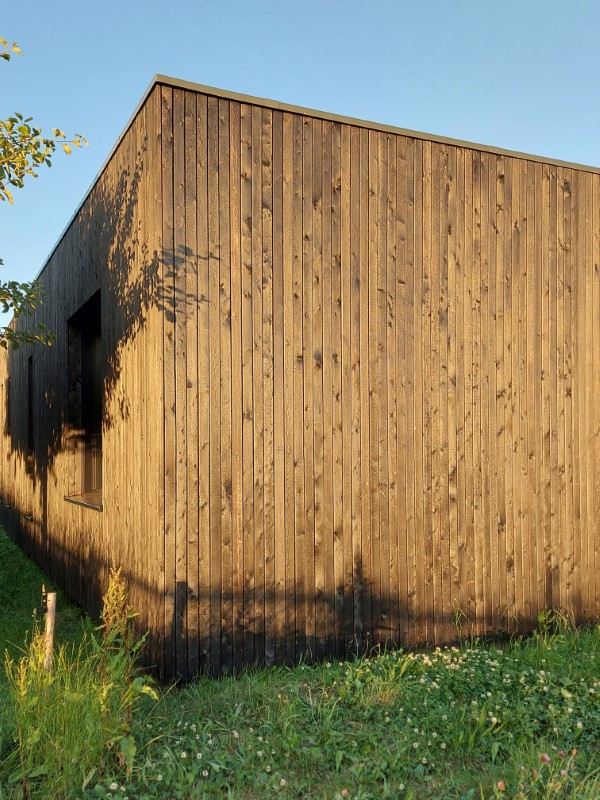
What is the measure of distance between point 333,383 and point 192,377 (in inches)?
42.4

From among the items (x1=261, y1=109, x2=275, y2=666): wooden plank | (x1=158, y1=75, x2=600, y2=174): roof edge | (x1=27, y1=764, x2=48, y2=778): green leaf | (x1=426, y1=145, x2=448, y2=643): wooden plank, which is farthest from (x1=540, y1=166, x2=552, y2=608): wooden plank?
(x1=27, y1=764, x2=48, y2=778): green leaf

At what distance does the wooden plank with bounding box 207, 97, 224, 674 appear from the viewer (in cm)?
439

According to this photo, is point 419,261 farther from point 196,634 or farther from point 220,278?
point 196,634

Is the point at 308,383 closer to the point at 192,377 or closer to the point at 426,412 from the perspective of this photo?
the point at 192,377

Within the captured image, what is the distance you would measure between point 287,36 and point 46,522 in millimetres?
6216

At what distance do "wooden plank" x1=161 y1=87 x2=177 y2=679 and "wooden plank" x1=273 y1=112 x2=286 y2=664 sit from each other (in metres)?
0.74

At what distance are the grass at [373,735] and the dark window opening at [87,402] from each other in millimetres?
3281

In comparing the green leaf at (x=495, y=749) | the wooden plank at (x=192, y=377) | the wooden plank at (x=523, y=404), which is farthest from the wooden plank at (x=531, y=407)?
the wooden plank at (x=192, y=377)

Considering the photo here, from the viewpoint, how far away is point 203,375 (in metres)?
4.44

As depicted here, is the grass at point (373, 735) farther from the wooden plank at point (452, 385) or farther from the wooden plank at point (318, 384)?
the wooden plank at point (452, 385)

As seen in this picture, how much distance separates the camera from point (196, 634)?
430cm

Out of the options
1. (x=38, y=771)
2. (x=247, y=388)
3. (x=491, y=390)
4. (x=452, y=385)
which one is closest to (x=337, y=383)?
(x=247, y=388)

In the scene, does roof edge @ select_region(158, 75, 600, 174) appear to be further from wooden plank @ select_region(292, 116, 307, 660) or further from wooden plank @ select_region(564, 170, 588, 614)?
wooden plank @ select_region(564, 170, 588, 614)

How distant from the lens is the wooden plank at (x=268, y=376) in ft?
15.0
